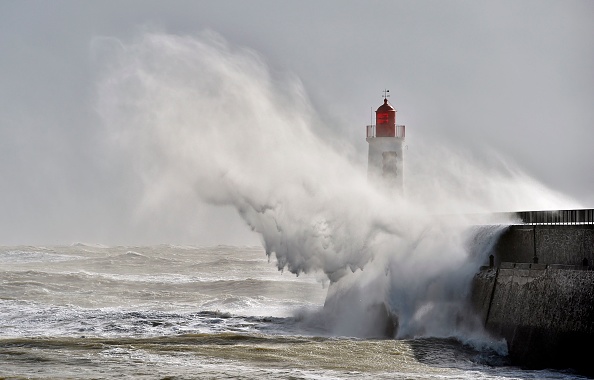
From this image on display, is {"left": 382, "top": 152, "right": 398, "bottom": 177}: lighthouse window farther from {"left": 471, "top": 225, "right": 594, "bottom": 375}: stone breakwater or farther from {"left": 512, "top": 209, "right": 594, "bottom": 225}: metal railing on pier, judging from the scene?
{"left": 471, "top": 225, "right": 594, "bottom": 375}: stone breakwater

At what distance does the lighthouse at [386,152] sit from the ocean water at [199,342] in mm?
3708

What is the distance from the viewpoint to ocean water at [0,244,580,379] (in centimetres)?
1123

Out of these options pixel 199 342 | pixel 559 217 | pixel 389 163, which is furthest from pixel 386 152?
pixel 199 342

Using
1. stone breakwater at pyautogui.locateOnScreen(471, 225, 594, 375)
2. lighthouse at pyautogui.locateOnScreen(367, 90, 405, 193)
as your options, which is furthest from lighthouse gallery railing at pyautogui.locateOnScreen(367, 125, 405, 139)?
stone breakwater at pyautogui.locateOnScreen(471, 225, 594, 375)

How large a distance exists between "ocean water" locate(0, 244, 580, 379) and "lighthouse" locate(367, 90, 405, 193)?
12.2ft

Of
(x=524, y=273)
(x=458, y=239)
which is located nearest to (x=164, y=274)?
(x=458, y=239)

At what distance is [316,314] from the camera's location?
18.1m

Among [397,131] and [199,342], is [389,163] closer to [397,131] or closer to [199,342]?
[397,131]

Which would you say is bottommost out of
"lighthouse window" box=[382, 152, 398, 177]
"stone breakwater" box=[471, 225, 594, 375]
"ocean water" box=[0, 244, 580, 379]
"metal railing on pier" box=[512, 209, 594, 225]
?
"ocean water" box=[0, 244, 580, 379]

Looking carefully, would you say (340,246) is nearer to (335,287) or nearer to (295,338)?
(335,287)

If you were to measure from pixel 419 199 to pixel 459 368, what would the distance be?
1045 cm

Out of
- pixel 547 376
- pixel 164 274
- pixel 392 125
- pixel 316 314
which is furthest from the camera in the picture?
pixel 164 274

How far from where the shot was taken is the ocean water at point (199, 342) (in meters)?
11.2

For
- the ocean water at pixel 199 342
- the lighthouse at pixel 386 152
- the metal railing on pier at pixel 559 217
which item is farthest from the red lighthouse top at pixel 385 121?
the metal railing on pier at pixel 559 217
